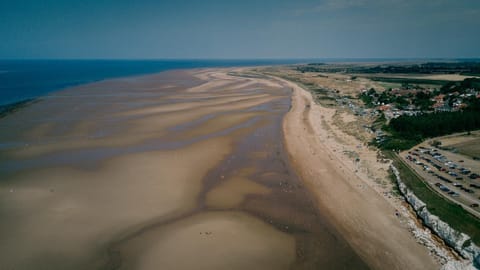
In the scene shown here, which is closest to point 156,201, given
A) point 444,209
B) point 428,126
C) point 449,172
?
point 444,209

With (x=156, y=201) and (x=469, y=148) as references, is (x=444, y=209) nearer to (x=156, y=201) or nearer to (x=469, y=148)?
(x=469, y=148)

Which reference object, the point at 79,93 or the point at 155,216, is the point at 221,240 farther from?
the point at 79,93

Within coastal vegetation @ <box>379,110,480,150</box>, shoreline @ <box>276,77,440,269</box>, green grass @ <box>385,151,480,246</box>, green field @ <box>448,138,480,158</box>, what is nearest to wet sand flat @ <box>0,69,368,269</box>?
shoreline @ <box>276,77,440,269</box>

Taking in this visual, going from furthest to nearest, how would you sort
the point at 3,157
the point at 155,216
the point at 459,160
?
the point at 3,157 → the point at 459,160 → the point at 155,216

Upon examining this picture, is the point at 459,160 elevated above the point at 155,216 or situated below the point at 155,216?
above

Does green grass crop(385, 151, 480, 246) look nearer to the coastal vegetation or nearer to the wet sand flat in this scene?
the wet sand flat

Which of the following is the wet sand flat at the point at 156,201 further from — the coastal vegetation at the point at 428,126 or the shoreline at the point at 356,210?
the coastal vegetation at the point at 428,126

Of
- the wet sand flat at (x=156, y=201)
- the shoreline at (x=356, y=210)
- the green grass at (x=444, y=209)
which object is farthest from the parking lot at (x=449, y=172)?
the wet sand flat at (x=156, y=201)

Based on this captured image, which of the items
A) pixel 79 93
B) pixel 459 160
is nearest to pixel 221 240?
pixel 459 160
